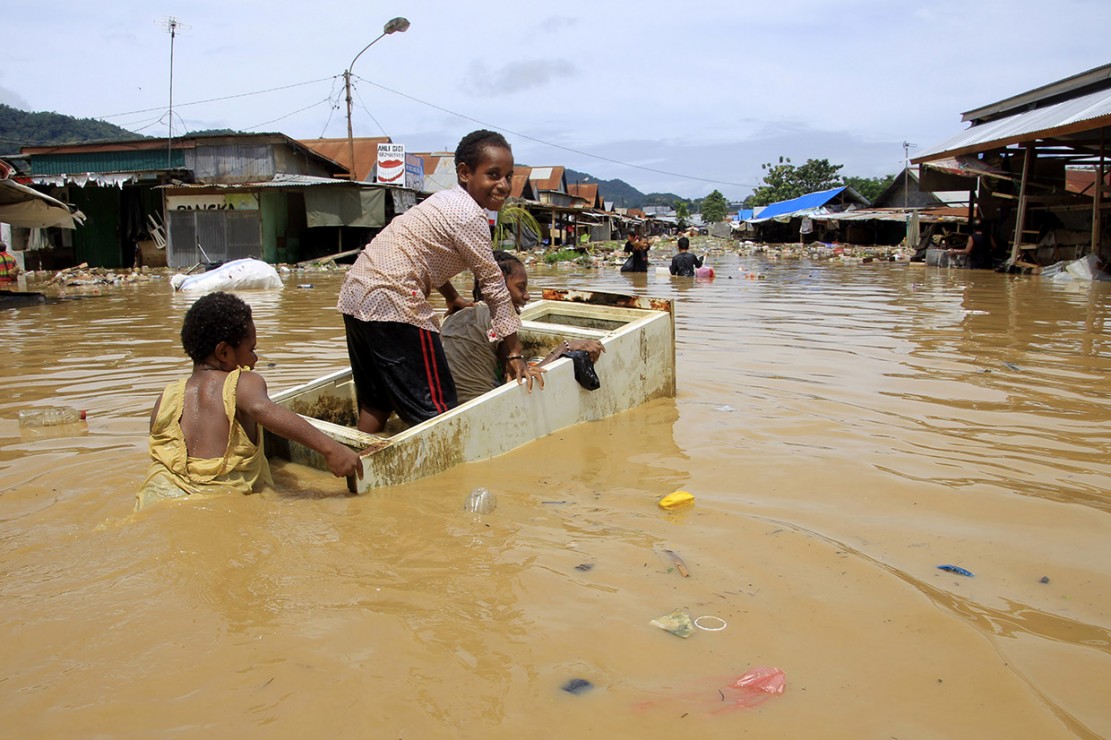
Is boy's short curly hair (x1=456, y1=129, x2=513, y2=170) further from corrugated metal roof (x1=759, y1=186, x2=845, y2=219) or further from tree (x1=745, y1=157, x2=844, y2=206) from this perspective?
tree (x1=745, y1=157, x2=844, y2=206)

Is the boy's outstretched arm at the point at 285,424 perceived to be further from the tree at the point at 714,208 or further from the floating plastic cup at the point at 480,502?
the tree at the point at 714,208

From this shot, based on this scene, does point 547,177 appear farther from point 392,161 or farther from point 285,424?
point 285,424

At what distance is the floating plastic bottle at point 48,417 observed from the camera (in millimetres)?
4273

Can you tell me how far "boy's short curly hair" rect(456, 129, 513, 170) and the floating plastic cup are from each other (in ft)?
4.42

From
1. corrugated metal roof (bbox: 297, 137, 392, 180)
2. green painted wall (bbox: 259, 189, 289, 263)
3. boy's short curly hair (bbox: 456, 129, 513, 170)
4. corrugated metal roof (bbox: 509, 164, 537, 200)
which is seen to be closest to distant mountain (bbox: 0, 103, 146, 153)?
corrugated metal roof (bbox: 297, 137, 392, 180)

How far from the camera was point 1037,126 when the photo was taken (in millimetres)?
13484

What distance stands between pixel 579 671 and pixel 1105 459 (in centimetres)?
291

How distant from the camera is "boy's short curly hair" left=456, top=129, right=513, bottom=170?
10.5 feet

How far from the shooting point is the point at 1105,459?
3.45 meters

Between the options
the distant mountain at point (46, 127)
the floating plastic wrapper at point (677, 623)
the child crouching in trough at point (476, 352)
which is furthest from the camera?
the distant mountain at point (46, 127)

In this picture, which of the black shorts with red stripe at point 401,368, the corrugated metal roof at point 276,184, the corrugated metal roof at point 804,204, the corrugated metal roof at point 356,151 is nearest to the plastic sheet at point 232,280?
the corrugated metal roof at point 276,184

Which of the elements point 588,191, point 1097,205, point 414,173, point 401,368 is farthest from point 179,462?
point 588,191

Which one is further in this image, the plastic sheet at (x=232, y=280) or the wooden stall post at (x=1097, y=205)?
the plastic sheet at (x=232, y=280)

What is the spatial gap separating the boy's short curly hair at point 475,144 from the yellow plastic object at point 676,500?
1553 mm
